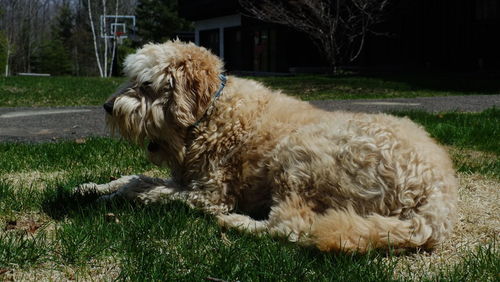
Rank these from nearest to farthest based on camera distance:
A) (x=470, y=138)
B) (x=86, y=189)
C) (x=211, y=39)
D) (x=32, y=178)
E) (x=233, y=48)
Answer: (x=86, y=189), (x=32, y=178), (x=470, y=138), (x=233, y=48), (x=211, y=39)

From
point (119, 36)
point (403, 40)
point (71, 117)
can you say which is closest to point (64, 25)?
point (119, 36)

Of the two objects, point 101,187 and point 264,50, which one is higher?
point 264,50

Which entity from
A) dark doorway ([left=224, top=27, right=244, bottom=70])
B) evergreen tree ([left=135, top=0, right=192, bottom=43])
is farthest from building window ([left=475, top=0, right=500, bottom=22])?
evergreen tree ([left=135, top=0, right=192, bottom=43])

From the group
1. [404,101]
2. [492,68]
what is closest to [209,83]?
[404,101]

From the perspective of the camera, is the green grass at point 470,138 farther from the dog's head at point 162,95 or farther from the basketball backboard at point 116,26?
the basketball backboard at point 116,26

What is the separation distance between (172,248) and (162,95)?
121 centimetres

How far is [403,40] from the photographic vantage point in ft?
92.8

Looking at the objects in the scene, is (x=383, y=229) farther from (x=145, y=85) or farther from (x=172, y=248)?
(x=145, y=85)

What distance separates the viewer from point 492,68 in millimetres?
24812

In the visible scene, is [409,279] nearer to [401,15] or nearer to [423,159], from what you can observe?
[423,159]

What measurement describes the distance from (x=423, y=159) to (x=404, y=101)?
11070 millimetres

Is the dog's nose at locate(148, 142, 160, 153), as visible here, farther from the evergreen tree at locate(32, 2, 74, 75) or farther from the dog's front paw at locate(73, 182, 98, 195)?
the evergreen tree at locate(32, 2, 74, 75)

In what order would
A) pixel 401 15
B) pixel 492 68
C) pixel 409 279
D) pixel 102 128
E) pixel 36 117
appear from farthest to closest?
pixel 401 15
pixel 492 68
pixel 36 117
pixel 102 128
pixel 409 279

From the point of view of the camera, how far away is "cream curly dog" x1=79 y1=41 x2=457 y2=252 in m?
3.33
